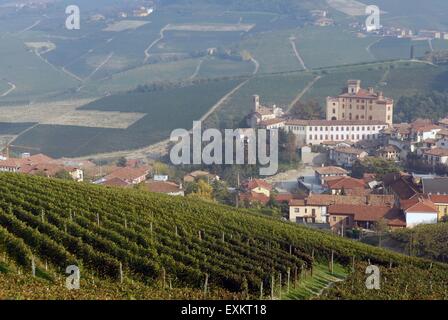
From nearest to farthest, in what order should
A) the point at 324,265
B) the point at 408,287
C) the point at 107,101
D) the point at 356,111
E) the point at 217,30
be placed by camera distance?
1. the point at 408,287
2. the point at 324,265
3. the point at 356,111
4. the point at 107,101
5. the point at 217,30

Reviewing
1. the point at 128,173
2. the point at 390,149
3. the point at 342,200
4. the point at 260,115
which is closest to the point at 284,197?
the point at 342,200

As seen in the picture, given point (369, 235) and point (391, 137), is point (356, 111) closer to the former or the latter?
point (391, 137)

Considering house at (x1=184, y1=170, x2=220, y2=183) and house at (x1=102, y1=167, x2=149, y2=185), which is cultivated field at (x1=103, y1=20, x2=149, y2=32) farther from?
house at (x1=102, y1=167, x2=149, y2=185)

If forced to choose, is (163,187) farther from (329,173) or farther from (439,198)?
(439,198)

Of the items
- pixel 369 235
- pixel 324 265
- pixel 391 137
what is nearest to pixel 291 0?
pixel 391 137

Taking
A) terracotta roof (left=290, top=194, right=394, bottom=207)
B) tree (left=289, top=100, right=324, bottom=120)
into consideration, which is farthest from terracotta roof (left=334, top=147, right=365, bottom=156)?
terracotta roof (left=290, top=194, right=394, bottom=207)

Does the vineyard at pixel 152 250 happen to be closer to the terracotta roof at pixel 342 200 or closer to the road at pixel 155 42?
the terracotta roof at pixel 342 200
